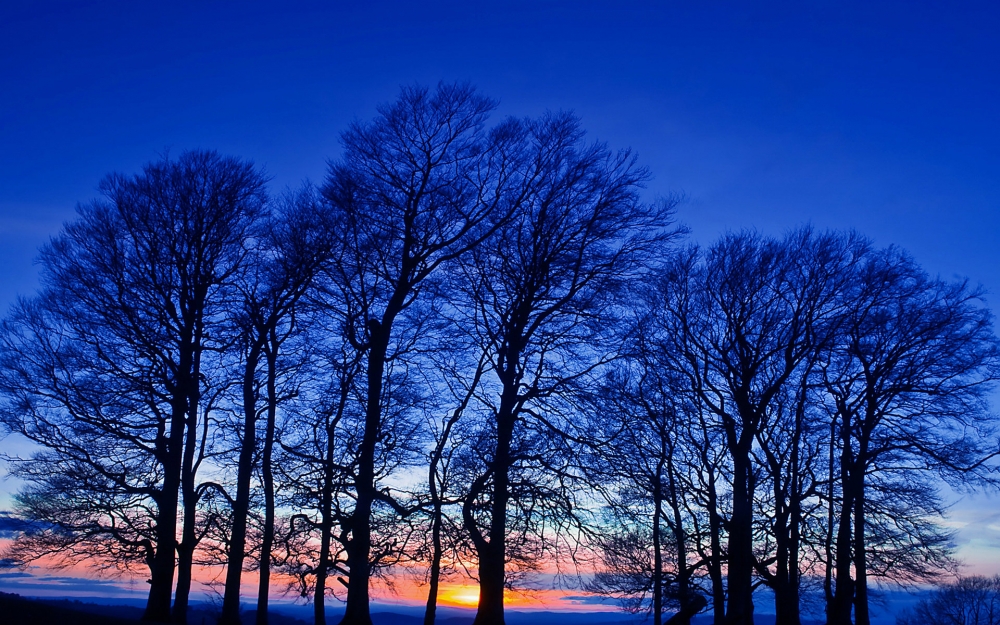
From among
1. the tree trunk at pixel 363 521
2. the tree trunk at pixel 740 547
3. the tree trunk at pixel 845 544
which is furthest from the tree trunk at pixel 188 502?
the tree trunk at pixel 845 544

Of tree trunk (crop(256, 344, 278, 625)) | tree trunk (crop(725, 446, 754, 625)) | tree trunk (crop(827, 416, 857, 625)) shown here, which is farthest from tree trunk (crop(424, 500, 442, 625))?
tree trunk (crop(827, 416, 857, 625))

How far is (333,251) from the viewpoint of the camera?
1889cm

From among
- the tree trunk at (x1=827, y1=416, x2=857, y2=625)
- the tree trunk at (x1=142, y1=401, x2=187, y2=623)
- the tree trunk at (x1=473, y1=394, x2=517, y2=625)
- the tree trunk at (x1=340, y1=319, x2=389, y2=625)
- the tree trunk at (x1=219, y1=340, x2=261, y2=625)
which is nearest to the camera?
the tree trunk at (x1=340, y1=319, x2=389, y2=625)

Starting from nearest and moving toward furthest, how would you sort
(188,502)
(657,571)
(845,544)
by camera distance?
(188,502) < (845,544) < (657,571)

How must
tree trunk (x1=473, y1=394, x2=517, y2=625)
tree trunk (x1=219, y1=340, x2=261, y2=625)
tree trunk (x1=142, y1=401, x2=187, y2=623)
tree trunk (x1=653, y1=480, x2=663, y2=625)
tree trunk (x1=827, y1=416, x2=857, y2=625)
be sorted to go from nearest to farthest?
tree trunk (x1=473, y1=394, x2=517, y2=625), tree trunk (x1=142, y1=401, x2=187, y2=623), tree trunk (x1=219, y1=340, x2=261, y2=625), tree trunk (x1=827, y1=416, x2=857, y2=625), tree trunk (x1=653, y1=480, x2=663, y2=625)

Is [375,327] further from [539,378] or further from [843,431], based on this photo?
[843,431]

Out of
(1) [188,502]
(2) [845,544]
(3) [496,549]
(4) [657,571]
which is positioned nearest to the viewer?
(3) [496,549]

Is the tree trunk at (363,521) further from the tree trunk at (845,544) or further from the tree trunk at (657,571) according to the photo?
the tree trunk at (845,544)

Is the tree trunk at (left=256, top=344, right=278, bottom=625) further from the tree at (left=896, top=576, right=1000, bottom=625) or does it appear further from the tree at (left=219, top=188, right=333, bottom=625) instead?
the tree at (left=896, top=576, right=1000, bottom=625)

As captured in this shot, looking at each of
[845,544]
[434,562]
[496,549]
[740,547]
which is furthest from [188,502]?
[845,544]

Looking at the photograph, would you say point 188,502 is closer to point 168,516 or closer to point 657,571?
point 168,516

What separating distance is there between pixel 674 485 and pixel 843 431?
5.73 metres

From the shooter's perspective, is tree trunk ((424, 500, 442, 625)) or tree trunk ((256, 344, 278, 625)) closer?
tree trunk ((424, 500, 442, 625))

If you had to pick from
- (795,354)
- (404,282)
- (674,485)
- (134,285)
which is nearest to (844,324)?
(795,354)
